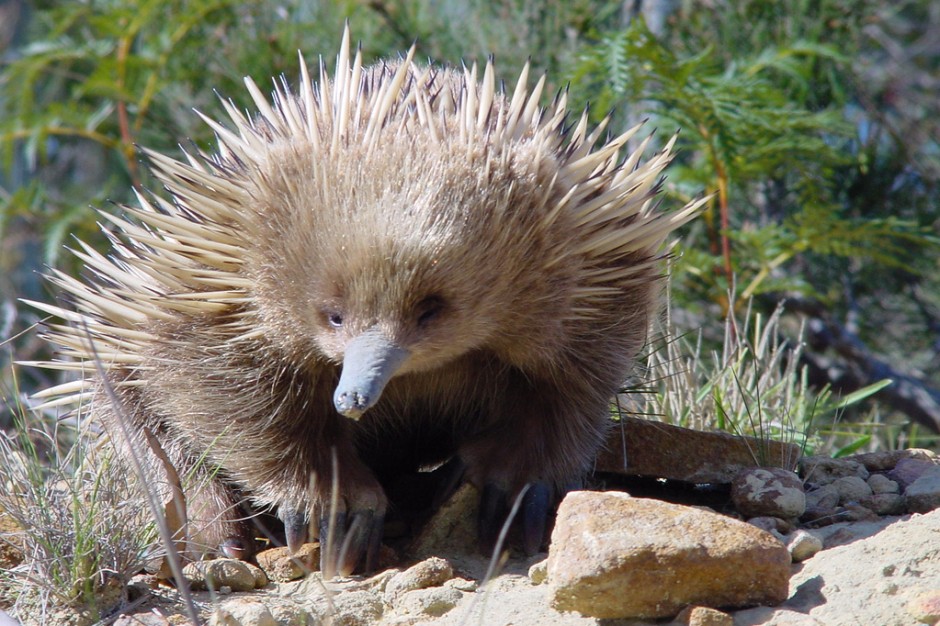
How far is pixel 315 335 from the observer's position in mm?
2527

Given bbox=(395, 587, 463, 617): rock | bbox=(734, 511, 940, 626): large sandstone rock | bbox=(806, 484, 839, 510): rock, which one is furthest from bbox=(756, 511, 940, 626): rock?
bbox=(395, 587, 463, 617): rock

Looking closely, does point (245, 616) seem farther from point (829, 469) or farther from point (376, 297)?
point (829, 469)

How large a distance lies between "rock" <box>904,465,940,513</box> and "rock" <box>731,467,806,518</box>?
25 cm

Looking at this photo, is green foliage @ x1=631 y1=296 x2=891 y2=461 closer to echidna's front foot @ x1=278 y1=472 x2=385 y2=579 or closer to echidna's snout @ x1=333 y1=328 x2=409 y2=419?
echidna's front foot @ x1=278 y1=472 x2=385 y2=579

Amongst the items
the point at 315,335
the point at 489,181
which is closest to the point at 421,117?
the point at 489,181

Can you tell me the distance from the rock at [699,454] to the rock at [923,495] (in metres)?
0.35

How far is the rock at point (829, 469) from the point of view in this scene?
120 inches

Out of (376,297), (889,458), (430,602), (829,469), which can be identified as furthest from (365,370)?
(889,458)

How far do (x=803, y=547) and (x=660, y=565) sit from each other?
18.2 inches

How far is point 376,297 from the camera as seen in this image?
231 cm

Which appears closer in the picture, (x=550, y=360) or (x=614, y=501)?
(x=614, y=501)

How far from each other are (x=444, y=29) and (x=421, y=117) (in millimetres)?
3514

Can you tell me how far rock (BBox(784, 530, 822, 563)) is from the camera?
242 centimetres

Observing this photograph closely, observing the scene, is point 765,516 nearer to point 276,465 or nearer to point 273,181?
point 276,465
